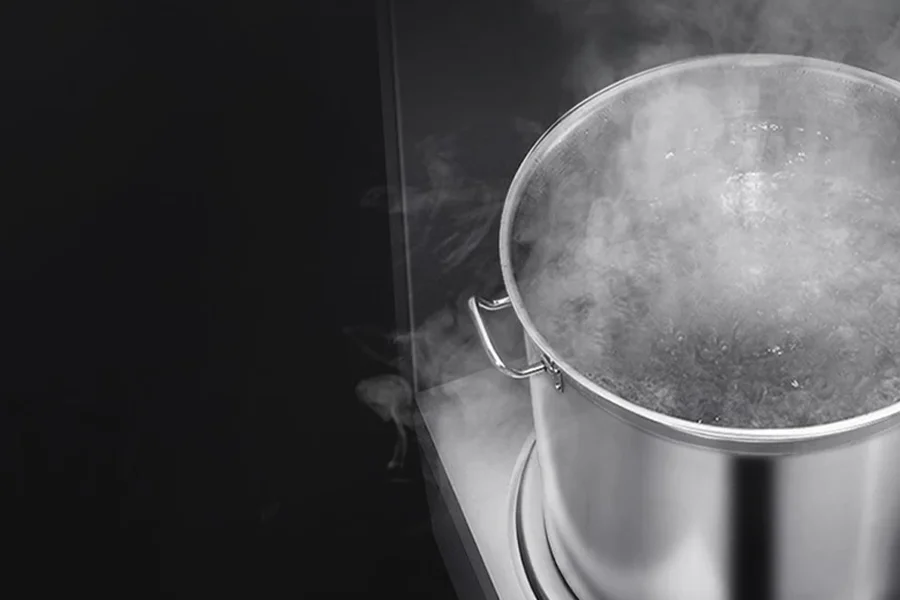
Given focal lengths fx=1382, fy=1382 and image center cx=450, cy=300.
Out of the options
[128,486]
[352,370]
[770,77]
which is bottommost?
[128,486]

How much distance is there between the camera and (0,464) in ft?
5.17

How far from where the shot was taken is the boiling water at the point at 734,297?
1.25 meters

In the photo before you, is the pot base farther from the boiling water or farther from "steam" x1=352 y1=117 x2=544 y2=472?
the boiling water

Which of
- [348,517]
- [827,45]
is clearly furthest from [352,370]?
[827,45]

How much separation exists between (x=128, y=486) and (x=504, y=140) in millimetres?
614

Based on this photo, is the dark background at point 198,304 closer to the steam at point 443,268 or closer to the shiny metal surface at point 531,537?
the steam at point 443,268

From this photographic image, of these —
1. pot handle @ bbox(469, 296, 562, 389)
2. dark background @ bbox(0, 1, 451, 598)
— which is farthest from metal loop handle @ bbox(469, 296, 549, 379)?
dark background @ bbox(0, 1, 451, 598)

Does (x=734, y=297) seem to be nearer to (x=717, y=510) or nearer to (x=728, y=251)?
(x=728, y=251)

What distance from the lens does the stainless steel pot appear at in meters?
1.14

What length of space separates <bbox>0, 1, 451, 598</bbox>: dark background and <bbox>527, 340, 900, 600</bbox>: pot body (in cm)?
37

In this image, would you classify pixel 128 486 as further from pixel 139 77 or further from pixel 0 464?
pixel 139 77

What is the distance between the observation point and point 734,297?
52.7 inches

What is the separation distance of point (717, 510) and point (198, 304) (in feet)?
2.11

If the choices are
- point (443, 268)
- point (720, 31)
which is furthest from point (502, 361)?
point (720, 31)
